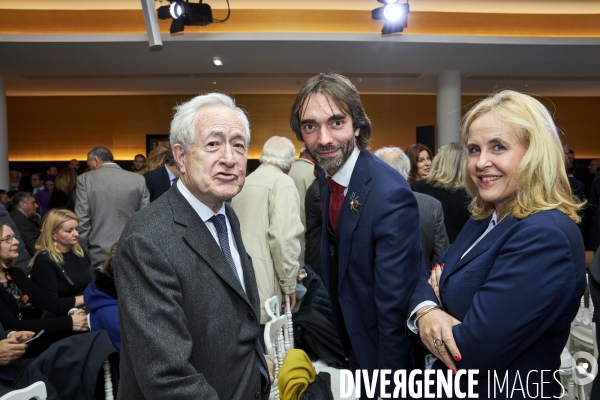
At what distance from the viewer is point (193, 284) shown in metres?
1.34

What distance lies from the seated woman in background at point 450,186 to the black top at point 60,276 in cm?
249

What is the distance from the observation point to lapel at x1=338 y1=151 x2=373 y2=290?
178cm

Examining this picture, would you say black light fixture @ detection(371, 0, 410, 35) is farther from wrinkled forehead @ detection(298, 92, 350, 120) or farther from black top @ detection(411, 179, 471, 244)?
wrinkled forehead @ detection(298, 92, 350, 120)

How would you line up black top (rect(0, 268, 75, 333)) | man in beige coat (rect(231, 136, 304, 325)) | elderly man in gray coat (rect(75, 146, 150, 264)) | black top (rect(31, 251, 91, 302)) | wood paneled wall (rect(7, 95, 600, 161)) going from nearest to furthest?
black top (rect(0, 268, 75, 333)), man in beige coat (rect(231, 136, 304, 325)), black top (rect(31, 251, 91, 302)), elderly man in gray coat (rect(75, 146, 150, 264)), wood paneled wall (rect(7, 95, 600, 161))

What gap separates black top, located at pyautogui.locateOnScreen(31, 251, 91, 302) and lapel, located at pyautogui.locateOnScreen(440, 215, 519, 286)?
9.29 ft

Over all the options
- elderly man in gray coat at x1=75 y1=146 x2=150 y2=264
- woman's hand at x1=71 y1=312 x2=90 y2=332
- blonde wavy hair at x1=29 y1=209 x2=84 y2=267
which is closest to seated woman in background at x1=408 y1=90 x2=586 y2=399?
woman's hand at x1=71 y1=312 x2=90 y2=332

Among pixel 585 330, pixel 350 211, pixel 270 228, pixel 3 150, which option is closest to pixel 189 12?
pixel 270 228

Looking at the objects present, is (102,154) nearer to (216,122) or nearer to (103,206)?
(103,206)

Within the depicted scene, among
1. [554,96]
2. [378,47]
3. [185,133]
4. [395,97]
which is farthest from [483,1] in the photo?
[185,133]

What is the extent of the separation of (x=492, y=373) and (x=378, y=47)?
6709mm

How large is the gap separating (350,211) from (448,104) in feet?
26.5

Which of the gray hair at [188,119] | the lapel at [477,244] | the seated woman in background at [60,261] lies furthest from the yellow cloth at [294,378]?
the seated woman in background at [60,261]

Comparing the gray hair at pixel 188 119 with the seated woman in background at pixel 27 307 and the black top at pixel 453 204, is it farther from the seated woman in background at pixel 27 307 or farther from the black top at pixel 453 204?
the black top at pixel 453 204

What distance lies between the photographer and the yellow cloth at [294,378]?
1.84 m
